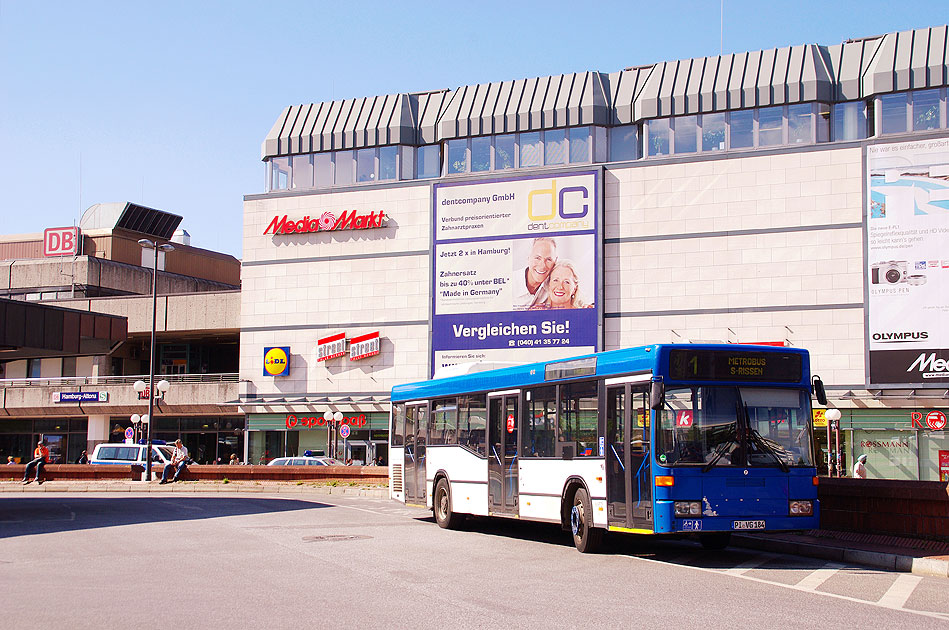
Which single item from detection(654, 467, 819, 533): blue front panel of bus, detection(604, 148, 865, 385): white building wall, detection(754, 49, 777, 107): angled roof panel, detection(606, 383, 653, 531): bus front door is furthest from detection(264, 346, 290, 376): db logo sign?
detection(654, 467, 819, 533): blue front panel of bus

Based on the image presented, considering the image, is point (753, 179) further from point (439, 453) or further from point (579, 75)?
point (439, 453)

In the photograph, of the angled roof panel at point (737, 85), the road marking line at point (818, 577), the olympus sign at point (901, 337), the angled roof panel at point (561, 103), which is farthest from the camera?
the angled roof panel at point (561, 103)

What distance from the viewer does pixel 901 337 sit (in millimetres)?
45531

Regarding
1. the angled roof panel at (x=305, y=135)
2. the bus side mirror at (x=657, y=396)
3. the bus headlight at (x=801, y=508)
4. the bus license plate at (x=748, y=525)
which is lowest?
the bus license plate at (x=748, y=525)

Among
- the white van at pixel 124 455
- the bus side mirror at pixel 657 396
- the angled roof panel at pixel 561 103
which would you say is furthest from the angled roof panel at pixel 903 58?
the bus side mirror at pixel 657 396

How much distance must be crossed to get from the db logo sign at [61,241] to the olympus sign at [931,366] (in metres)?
55.9

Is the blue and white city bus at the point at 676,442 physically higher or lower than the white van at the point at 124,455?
higher

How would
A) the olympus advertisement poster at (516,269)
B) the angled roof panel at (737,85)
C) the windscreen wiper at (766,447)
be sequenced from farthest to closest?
the olympus advertisement poster at (516,269) → the angled roof panel at (737,85) → the windscreen wiper at (766,447)

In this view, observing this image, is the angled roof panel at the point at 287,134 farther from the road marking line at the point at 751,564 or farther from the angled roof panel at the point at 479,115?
the road marking line at the point at 751,564

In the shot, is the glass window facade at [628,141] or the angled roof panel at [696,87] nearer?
the glass window facade at [628,141]

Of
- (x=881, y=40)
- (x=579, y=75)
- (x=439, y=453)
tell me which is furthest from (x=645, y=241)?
(x=439, y=453)

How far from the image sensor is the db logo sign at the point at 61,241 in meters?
75.4

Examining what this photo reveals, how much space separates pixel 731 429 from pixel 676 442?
2.79 ft

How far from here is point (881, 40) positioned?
161 ft
